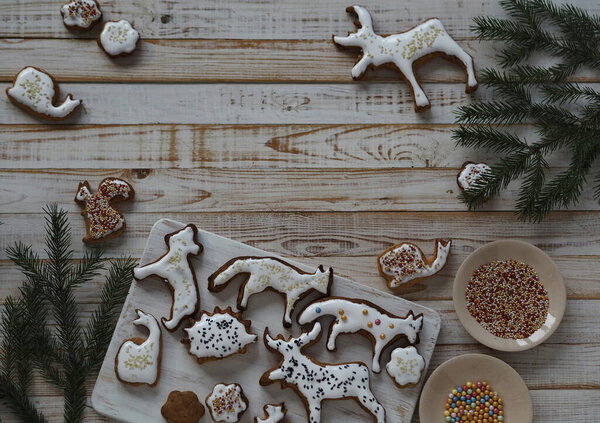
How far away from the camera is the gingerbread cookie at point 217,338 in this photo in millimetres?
1840

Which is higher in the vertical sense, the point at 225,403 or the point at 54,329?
the point at 54,329

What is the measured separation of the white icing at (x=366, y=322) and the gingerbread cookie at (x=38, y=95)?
3.16ft

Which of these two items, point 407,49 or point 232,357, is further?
point 407,49

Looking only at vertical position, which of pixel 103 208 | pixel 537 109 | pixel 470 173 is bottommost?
pixel 103 208

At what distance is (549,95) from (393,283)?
76 centimetres

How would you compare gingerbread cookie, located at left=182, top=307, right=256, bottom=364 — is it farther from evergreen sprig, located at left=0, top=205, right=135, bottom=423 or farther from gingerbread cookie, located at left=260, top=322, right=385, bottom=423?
evergreen sprig, located at left=0, top=205, right=135, bottom=423

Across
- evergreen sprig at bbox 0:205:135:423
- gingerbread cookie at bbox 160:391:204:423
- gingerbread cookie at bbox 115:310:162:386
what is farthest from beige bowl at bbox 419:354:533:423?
evergreen sprig at bbox 0:205:135:423

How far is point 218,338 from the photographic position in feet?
6.04

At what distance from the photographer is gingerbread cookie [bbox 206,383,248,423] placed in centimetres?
182

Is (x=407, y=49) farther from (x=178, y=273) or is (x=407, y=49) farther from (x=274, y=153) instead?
(x=178, y=273)

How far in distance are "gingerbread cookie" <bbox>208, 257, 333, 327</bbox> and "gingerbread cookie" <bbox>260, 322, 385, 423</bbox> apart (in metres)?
0.08

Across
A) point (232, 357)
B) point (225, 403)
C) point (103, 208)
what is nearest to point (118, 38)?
point (103, 208)

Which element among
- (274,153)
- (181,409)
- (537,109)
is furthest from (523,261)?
(181,409)

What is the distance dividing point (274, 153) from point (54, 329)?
0.86 metres
